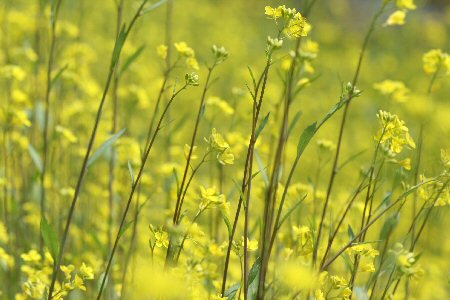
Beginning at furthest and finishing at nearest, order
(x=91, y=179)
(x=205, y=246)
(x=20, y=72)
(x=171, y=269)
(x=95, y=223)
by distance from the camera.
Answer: (x=91, y=179)
(x=95, y=223)
(x=20, y=72)
(x=205, y=246)
(x=171, y=269)

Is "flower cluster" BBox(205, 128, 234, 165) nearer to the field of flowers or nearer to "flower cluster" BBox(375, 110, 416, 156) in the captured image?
the field of flowers

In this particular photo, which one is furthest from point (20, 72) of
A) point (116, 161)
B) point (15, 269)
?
point (15, 269)

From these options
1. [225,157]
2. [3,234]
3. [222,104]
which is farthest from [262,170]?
[3,234]

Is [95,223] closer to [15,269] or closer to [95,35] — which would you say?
[15,269]

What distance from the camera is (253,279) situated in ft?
5.31

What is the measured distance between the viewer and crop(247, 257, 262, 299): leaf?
1612 millimetres

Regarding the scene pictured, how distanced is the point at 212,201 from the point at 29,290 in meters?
0.53

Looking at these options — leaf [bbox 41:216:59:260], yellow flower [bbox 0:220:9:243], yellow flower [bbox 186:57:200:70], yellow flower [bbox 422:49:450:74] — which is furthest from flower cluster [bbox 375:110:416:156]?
yellow flower [bbox 0:220:9:243]

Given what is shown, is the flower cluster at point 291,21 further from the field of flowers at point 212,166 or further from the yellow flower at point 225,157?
the yellow flower at point 225,157

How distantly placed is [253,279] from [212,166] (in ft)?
10.9

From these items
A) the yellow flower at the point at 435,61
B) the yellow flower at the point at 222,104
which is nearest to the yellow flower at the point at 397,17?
the yellow flower at the point at 435,61

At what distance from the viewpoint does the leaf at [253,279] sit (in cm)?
161

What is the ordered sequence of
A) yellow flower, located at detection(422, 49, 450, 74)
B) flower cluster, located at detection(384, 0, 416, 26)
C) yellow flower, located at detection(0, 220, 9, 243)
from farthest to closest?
yellow flower, located at detection(0, 220, 9, 243) → yellow flower, located at detection(422, 49, 450, 74) → flower cluster, located at detection(384, 0, 416, 26)

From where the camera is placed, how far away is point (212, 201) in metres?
1.63
